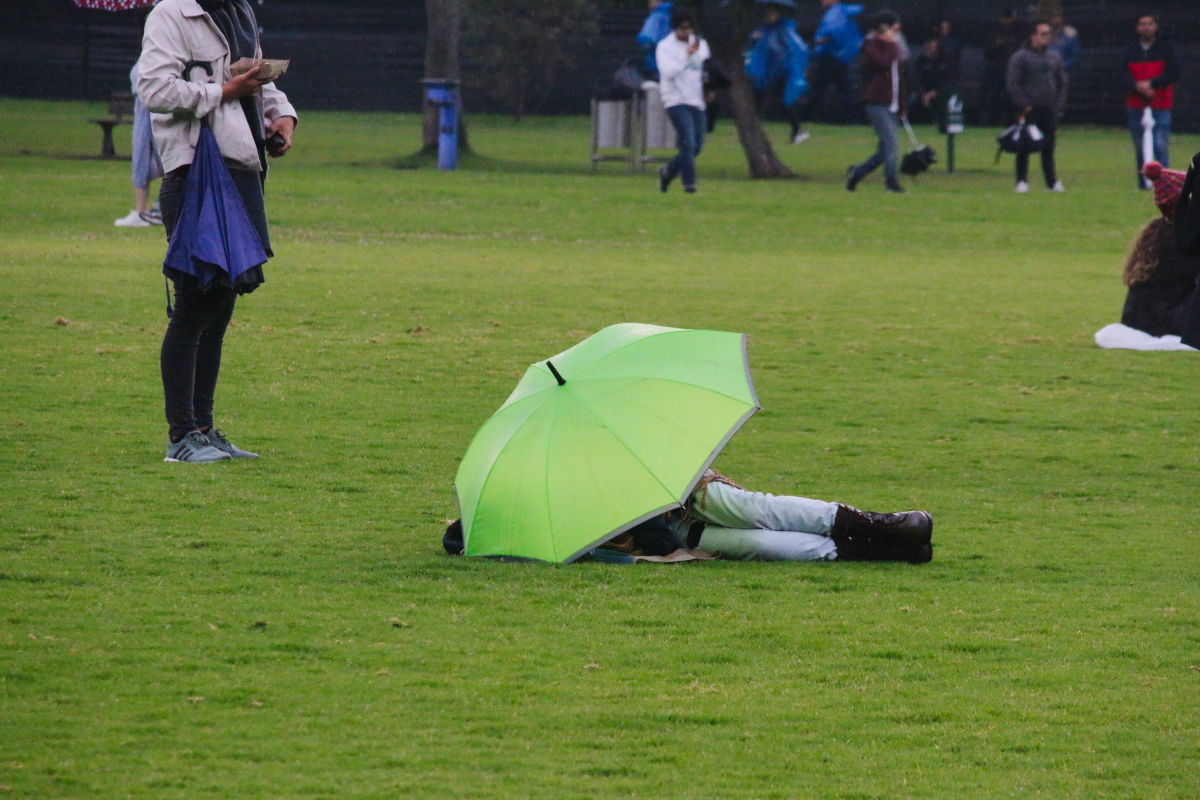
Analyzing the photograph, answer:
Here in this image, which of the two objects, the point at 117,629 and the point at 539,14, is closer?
the point at 117,629

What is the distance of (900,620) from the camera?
199 inches

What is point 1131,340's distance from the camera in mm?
11445

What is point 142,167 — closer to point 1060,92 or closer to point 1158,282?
point 1158,282

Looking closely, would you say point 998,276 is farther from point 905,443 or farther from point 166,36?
point 166,36

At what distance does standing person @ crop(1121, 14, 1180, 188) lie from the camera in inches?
904

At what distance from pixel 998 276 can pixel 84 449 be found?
425 inches

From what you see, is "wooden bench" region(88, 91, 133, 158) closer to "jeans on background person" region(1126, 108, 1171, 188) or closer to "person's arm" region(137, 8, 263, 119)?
"jeans on background person" region(1126, 108, 1171, 188)

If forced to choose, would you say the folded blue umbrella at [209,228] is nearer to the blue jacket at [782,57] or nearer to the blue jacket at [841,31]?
the blue jacket at [782,57]

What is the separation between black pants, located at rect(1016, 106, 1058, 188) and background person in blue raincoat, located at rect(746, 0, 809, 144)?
7.77 meters

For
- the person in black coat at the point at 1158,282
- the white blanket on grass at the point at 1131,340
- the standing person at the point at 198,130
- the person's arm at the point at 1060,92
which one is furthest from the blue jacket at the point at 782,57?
the standing person at the point at 198,130

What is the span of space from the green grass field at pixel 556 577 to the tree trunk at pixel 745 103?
1086 cm

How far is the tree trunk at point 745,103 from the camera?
24.4 metres

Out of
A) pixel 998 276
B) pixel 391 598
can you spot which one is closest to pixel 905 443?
pixel 391 598

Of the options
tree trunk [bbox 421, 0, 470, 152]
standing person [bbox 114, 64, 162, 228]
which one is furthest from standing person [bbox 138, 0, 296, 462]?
tree trunk [bbox 421, 0, 470, 152]
